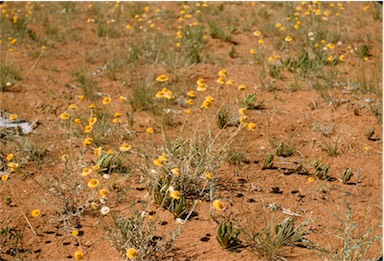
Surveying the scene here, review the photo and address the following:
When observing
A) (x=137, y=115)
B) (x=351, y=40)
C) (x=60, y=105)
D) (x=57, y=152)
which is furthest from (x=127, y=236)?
(x=351, y=40)

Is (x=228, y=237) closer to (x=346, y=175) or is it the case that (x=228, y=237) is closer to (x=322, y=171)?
(x=322, y=171)

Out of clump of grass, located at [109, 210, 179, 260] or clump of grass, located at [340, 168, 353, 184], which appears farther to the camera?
clump of grass, located at [340, 168, 353, 184]

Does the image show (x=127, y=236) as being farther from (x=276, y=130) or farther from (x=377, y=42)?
(x=377, y=42)

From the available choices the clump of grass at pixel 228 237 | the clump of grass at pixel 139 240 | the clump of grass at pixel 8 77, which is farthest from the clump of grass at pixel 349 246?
the clump of grass at pixel 8 77

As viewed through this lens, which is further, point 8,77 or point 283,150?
point 8,77

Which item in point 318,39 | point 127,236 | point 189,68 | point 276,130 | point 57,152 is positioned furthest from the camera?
Answer: point 318,39

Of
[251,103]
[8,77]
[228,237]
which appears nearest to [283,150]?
[251,103]

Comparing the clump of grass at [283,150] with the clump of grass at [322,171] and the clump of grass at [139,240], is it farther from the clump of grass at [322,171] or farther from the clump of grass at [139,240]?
the clump of grass at [139,240]

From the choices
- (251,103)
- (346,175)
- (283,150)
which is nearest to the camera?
(346,175)

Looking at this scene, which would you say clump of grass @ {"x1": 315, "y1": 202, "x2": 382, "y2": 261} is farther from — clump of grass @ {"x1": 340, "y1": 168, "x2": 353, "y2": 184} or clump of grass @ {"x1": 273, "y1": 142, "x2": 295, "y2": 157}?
clump of grass @ {"x1": 273, "y1": 142, "x2": 295, "y2": 157}

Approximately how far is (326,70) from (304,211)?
9.61 ft

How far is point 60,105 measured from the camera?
192 inches

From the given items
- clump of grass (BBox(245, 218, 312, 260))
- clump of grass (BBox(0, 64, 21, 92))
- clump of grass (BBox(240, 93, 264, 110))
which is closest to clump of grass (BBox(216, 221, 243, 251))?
clump of grass (BBox(245, 218, 312, 260))

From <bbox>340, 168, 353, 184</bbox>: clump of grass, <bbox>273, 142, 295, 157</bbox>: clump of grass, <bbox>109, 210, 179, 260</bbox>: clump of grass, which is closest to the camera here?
<bbox>109, 210, 179, 260</bbox>: clump of grass
